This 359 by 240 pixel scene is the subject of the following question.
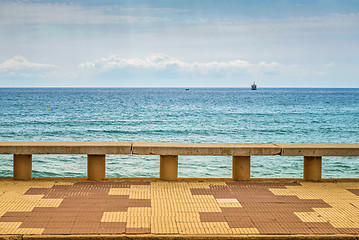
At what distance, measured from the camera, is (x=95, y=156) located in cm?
546

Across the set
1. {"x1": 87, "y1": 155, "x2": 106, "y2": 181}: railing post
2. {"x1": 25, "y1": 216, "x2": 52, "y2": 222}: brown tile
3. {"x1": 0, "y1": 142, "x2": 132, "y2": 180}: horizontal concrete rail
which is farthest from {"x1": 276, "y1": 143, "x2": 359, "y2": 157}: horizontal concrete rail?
{"x1": 25, "y1": 216, "x2": 52, "y2": 222}: brown tile

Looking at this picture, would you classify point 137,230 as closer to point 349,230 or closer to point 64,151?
point 349,230

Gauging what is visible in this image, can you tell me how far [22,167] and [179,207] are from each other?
2386 millimetres

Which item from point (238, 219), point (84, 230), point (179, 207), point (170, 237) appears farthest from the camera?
point (179, 207)

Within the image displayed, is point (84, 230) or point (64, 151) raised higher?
point (64, 151)

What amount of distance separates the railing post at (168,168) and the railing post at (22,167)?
70.6 inches

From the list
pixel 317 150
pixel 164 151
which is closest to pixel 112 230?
pixel 164 151

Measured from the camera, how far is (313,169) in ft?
18.4

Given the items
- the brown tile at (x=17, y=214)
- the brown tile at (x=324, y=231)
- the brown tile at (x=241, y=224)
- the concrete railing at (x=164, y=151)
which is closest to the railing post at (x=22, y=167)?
the concrete railing at (x=164, y=151)

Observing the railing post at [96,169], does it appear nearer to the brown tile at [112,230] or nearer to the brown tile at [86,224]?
the brown tile at [86,224]

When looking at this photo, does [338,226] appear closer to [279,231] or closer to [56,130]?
[279,231]

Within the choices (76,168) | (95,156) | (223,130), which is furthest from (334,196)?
(223,130)

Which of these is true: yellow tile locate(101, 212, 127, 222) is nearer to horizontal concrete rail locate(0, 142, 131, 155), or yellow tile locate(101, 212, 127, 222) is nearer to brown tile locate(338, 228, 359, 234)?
horizontal concrete rail locate(0, 142, 131, 155)

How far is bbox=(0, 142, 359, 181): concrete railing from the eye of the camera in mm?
5328
